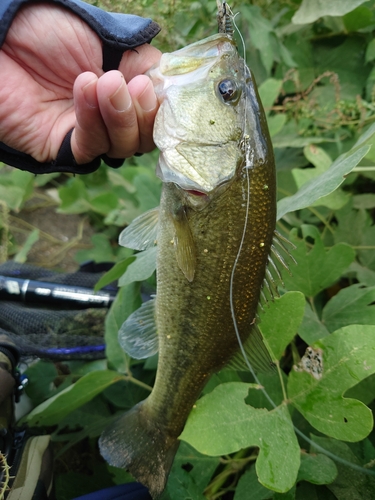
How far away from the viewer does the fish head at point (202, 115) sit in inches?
41.9

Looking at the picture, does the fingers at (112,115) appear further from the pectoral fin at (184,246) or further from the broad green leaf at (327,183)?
the broad green leaf at (327,183)

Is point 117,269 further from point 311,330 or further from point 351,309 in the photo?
point 351,309

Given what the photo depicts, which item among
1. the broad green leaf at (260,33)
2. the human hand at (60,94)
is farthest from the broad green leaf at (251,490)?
the broad green leaf at (260,33)

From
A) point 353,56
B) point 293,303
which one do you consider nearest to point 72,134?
point 293,303

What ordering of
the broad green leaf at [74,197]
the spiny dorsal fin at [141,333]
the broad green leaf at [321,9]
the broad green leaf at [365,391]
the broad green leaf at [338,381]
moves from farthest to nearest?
1. the broad green leaf at [74,197]
2. the broad green leaf at [321,9]
3. the spiny dorsal fin at [141,333]
4. the broad green leaf at [365,391]
5. the broad green leaf at [338,381]

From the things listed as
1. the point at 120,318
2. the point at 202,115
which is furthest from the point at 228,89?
the point at 120,318

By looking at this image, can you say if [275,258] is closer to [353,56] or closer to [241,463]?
[241,463]

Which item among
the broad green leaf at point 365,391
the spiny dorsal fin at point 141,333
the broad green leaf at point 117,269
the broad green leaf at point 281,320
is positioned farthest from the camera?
the broad green leaf at point 117,269

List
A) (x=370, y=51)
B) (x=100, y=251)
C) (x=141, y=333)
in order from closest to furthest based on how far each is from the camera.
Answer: (x=141, y=333) → (x=370, y=51) → (x=100, y=251)

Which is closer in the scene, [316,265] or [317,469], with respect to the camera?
[317,469]

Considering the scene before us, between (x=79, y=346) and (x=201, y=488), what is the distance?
0.80m

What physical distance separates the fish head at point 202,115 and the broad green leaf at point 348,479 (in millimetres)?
792

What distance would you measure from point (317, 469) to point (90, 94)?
1.14 m

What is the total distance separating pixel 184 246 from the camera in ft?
3.57
